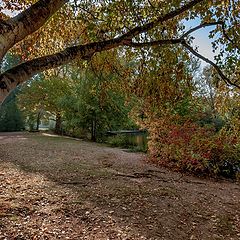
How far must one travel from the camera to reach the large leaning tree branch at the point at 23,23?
117 inches

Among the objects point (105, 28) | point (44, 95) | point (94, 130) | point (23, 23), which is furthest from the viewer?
point (44, 95)

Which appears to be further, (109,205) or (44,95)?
(44,95)

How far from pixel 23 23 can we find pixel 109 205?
3.33 meters

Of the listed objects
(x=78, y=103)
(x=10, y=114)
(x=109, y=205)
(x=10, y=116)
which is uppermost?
(x=78, y=103)

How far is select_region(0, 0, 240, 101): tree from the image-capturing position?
10.5ft

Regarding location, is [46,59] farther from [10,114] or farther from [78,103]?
[10,114]

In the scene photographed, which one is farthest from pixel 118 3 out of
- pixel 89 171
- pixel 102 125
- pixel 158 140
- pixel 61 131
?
pixel 61 131

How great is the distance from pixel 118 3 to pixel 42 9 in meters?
1.26

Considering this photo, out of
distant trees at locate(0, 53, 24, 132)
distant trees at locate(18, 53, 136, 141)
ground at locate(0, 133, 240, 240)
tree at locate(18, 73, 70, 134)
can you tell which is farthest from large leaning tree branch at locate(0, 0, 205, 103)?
distant trees at locate(0, 53, 24, 132)

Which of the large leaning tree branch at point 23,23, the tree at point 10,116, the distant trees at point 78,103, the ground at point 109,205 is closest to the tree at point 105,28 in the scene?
the large leaning tree branch at point 23,23

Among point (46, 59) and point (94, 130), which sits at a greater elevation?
point (46, 59)

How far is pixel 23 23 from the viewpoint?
313 centimetres

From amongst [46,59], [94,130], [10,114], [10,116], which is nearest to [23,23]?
[46,59]

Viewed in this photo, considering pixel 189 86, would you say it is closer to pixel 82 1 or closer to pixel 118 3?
pixel 118 3
